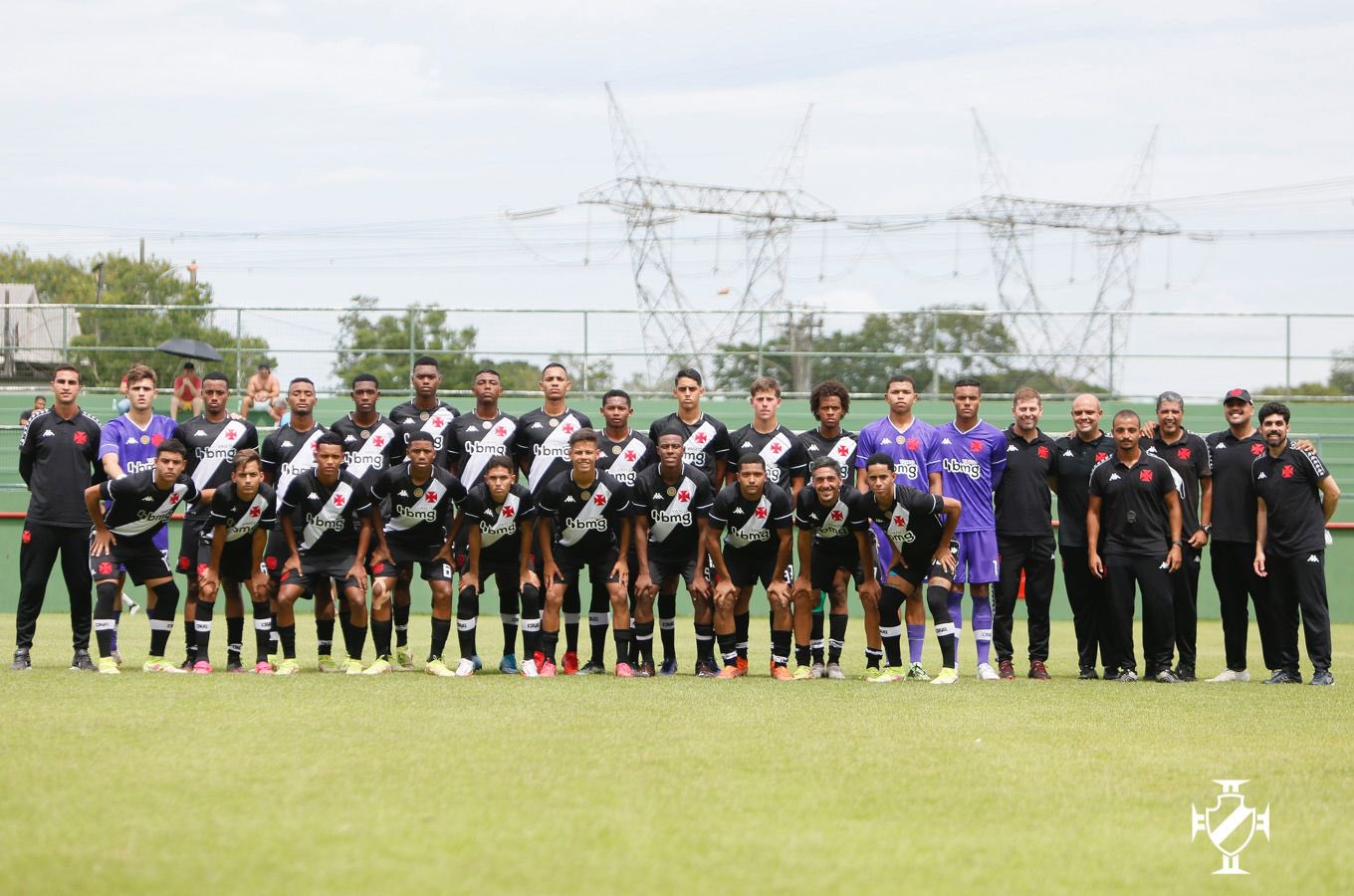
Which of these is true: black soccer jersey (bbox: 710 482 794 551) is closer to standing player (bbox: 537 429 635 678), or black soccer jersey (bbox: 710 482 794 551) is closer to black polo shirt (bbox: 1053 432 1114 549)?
standing player (bbox: 537 429 635 678)

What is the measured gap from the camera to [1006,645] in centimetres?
1171

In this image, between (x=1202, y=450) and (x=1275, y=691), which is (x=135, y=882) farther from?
(x=1202, y=450)

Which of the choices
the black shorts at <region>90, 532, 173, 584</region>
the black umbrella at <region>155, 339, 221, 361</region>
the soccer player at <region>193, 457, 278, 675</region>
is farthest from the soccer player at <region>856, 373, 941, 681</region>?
the black umbrella at <region>155, 339, 221, 361</region>

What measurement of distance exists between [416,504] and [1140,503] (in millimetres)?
5660

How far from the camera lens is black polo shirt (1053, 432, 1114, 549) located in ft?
39.2

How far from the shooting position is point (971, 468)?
1155 cm

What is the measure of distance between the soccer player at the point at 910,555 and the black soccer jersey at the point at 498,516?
259cm

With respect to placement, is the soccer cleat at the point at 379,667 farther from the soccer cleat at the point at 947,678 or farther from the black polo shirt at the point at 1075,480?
the black polo shirt at the point at 1075,480

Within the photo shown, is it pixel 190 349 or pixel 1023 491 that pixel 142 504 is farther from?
pixel 190 349

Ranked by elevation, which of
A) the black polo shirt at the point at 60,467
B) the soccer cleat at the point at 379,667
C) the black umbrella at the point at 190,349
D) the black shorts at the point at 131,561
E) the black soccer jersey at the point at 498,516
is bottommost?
the soccer cleat at the point at 379,667

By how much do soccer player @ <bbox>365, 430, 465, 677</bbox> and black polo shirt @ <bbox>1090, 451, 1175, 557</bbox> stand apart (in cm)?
509

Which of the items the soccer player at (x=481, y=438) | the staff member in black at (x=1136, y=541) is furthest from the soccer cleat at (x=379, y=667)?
the staff member in black at (x=1136, y=541)

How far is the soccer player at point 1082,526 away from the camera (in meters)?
11.9

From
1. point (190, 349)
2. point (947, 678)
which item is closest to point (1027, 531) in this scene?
point (947, 678)
